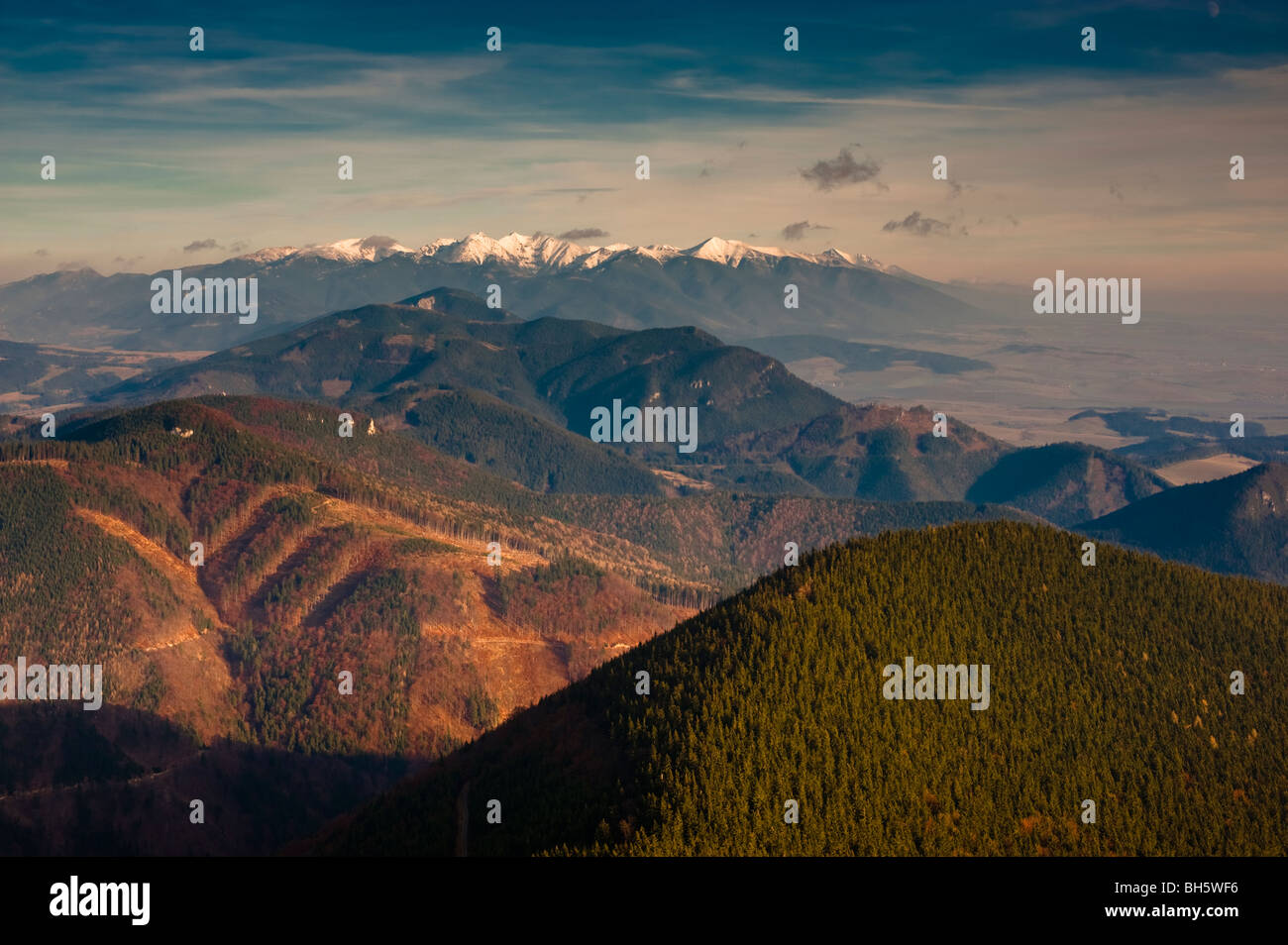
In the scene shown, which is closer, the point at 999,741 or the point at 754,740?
the point at 754,740

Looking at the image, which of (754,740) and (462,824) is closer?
(754,740)
